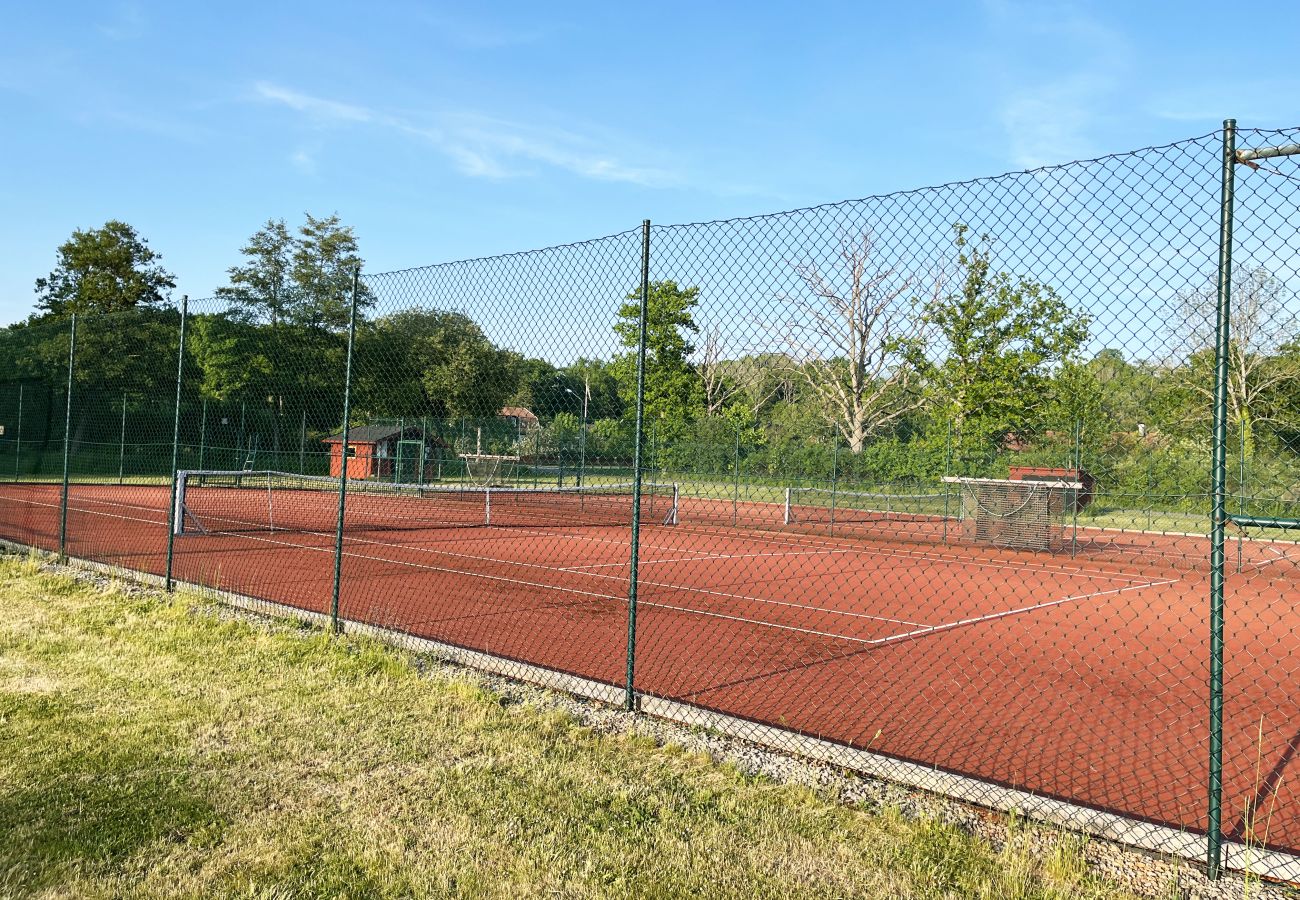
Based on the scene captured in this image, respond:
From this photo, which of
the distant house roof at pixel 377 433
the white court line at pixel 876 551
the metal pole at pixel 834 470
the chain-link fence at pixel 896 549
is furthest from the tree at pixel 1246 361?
the distant house roof at pixel 377 433

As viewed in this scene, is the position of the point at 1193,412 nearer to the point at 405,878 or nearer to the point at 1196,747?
the point at 1196,747

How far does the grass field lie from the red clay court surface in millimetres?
938

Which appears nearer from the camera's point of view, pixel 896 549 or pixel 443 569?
pixel 443 569

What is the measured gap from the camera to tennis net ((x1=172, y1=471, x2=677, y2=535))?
50.8 feet

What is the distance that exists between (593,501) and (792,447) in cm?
699

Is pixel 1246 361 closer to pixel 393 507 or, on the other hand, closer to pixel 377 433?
pixel 393 507

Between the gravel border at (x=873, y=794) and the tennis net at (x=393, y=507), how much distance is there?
1001 cm

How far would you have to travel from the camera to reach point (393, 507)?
63.5 ft

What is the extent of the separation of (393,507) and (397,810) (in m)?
16.8

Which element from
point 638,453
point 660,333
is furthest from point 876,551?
point 638,453

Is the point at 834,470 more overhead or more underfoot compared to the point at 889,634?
more overhead

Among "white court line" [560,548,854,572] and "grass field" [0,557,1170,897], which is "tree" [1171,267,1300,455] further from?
"white court line" [560,548,854,572]

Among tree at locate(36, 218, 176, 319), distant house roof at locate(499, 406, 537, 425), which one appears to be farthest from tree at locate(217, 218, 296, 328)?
distant house roof at locate(499, 406, 537, 425)

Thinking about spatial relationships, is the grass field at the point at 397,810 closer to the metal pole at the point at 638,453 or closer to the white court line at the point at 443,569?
the metal pole at the point at 638,453
